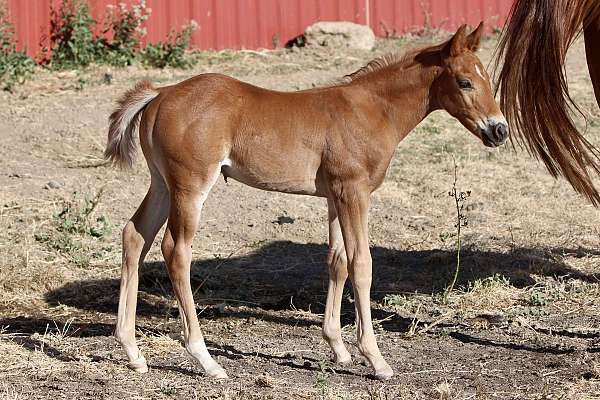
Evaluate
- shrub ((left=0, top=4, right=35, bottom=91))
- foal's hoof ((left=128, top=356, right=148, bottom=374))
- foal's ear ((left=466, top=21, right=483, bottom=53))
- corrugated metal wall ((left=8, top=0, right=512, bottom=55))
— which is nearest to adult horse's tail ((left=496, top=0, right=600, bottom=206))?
foal's ear ((left=466, top=21, right=483, bottom=53))

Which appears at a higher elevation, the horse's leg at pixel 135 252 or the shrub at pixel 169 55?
the shrub at pixel 169 55

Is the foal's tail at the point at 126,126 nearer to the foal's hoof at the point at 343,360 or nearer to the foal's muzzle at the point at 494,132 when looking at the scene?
the foal's hoof at the point at 343,360

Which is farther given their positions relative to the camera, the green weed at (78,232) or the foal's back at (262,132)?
the green weed at (78,232)

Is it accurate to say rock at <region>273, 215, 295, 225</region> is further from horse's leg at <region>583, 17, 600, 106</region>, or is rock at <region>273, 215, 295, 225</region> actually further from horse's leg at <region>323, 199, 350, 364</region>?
horse's leg at <region>583, 17, 600, 106</region>

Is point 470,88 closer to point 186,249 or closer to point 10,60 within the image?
point 186,249

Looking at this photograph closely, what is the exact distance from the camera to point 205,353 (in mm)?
5105

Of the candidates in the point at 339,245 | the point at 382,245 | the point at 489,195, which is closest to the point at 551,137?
the point at 339,245

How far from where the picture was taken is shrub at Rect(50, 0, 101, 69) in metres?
11.6

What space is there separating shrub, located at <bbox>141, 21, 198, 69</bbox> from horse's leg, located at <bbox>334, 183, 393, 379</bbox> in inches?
269

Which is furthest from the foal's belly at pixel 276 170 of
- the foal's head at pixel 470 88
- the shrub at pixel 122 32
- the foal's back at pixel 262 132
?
the shrub at pixel 122 32

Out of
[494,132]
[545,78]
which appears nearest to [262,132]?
[494,132]

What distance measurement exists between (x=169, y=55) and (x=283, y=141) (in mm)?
6881

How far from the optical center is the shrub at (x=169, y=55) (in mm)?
11742

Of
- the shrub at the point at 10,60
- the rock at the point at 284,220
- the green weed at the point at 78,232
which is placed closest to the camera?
the green weed at the point at 78,232
